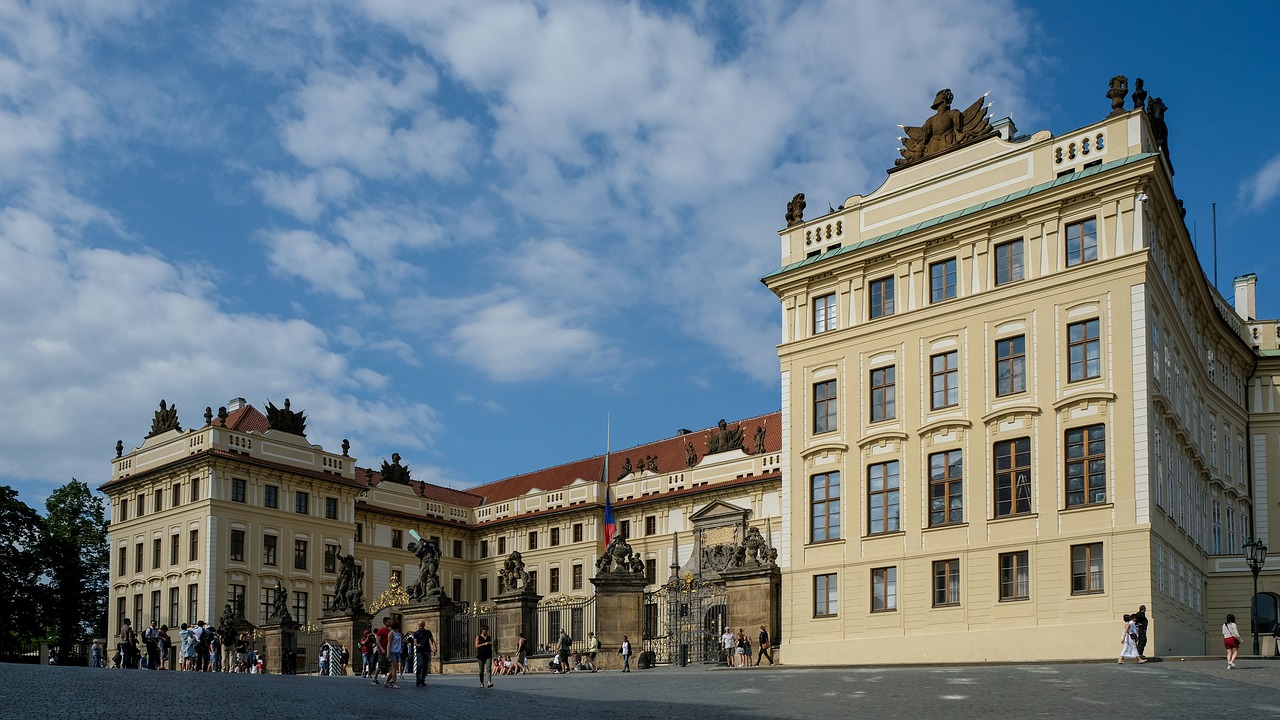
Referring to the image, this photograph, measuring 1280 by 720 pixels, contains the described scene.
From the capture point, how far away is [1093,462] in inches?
1515

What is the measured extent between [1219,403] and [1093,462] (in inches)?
677

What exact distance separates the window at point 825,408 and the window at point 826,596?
476 centimetres

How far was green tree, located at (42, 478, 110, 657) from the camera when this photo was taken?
7900 centimetres

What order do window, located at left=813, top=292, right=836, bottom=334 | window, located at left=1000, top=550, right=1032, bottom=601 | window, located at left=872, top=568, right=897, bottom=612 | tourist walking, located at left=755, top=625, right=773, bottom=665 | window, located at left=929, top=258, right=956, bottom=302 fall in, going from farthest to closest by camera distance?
window, located at left=813, top=292, right=836, bottom=334
window, located at left=929, top=258, right=956, bottom=302
window, located at left=872, top=568, right=897, bottom=612
window, located at left=1000, top=550, right=1032, bottom=601
tourist walking, located at left=755, top=625, right=773, bottom=665

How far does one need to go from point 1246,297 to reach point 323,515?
47871 mm

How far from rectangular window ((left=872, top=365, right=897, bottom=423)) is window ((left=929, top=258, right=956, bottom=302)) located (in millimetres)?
2625

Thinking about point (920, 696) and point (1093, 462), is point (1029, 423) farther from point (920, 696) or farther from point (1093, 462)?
point (920, 696)

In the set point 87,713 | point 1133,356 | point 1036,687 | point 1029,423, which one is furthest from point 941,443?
point 87,713

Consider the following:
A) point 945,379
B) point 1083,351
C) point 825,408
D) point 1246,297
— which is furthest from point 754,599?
point 1246,297

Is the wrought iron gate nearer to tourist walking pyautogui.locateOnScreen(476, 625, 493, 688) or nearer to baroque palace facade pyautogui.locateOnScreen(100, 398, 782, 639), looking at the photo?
tourist walking pyautogui.locateOnScreen(476, 625, 493, 688)

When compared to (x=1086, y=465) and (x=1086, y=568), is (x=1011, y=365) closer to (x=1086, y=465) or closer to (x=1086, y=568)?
(x=1086, y=465)

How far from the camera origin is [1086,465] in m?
38.6

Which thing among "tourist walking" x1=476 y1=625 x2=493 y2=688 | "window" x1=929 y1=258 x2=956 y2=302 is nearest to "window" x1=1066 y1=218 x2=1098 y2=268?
"window" x1=929 y1=258 x2=956 y2=302

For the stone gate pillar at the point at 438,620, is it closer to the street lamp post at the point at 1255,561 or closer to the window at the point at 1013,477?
the window at the point at 1013,477
